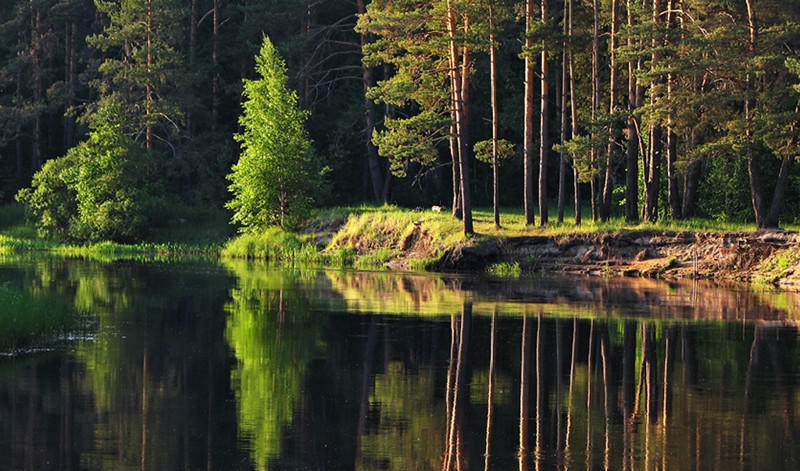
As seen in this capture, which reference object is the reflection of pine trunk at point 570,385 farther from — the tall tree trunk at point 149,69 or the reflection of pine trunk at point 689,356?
the tall tree trunk at point 149,69

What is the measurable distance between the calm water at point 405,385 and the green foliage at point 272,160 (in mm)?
24791

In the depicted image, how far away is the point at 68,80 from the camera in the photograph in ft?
249

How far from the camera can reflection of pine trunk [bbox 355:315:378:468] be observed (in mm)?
14470

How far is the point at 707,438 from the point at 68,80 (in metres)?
67.4

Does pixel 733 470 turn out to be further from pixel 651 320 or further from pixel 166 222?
pixel 166 222

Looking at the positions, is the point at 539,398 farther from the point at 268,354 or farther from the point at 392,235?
the point at 392,235

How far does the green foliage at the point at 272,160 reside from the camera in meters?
57.8

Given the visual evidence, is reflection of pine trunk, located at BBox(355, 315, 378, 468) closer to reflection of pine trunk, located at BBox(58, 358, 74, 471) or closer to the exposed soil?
reflection of pine trunk, located at BBox(58, 358, 74, 471)

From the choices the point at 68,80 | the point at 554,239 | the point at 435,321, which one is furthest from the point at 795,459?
the point at 68,80

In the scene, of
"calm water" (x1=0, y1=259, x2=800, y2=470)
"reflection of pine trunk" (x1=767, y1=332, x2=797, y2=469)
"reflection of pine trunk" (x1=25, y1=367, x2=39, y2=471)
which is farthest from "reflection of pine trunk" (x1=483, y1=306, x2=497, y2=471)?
"reflection of pine trunk" (x1=25, y1=367, x2=39, y2=471)

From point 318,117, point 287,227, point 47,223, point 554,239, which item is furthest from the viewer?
point 318,117

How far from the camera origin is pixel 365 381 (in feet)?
62.2

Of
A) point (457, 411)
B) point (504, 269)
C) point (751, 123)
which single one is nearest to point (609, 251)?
point (504, 269)

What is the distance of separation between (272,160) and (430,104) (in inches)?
380
